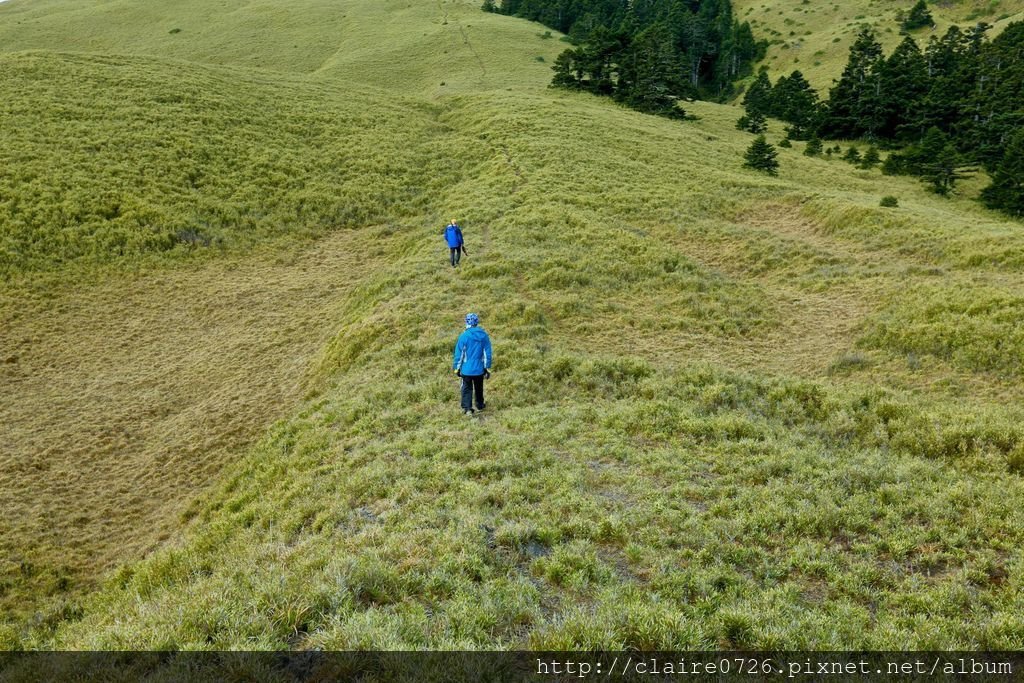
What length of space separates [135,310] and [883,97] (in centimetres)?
7194

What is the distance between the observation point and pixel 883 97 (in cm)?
5900

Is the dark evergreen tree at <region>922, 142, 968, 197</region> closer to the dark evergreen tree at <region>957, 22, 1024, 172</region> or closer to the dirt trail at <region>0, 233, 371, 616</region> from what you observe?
the dark evergreen tree at <region>957, 22, 1024, 172</region>

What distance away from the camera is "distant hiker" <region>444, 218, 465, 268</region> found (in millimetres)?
22750

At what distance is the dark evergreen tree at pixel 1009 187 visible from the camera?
119ft

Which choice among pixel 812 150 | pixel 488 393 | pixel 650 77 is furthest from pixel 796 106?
pixel 488 393

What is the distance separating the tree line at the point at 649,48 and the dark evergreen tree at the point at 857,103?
1668 cm

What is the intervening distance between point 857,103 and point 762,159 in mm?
30498

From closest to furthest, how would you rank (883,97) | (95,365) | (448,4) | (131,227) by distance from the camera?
(95,365) < (131,227) < (883,97) < (448,4)

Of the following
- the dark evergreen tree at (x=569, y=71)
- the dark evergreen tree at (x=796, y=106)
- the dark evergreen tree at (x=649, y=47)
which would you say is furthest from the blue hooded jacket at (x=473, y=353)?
the dark evergreen tree at (x=796, y=106)

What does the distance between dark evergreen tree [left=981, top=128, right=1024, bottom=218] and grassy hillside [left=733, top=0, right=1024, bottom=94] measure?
3957cm

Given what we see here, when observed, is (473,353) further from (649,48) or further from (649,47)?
(649,47)

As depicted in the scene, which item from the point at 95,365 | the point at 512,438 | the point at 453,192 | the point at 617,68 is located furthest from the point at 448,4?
the point at 512,438

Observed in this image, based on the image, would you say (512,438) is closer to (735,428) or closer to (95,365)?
(735,428)

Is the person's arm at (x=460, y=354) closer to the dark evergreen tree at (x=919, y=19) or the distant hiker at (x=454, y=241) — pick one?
the distant hiker at (x=454, y=241)
